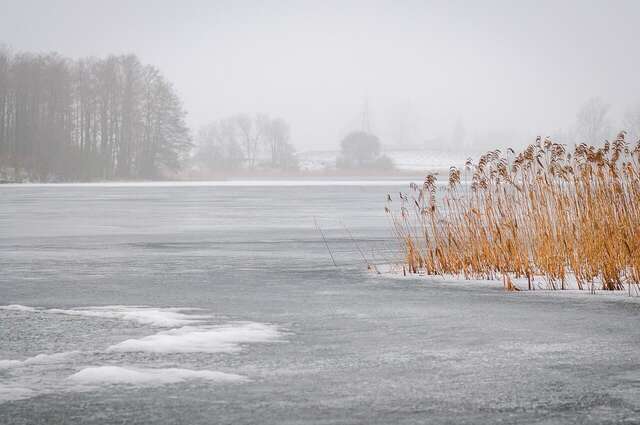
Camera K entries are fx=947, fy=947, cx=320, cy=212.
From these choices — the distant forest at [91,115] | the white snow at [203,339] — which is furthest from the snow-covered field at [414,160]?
the white snow at [203,339]

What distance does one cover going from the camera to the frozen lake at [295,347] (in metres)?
5.19

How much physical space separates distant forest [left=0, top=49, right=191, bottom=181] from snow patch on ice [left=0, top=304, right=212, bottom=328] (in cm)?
7065

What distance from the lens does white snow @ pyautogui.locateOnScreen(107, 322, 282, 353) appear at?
6.96 metres

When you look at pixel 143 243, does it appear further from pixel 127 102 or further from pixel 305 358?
pixel 127 102

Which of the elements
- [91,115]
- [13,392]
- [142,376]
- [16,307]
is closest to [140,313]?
[16,307]

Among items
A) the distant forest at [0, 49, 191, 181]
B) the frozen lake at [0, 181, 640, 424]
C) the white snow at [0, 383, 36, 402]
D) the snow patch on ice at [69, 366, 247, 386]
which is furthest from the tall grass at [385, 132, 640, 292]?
the distant forest at [0, 49, 191, 181]

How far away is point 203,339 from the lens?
24.1ft

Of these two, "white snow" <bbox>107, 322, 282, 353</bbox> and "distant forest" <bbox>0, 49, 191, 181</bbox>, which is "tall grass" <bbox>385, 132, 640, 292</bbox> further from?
"distant forest" <bbox>0, 49, 191, 181</bbox>

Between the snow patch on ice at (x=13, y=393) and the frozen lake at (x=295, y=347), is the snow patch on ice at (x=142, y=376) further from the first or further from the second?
the snow patch on ice at (x=13, y=393)

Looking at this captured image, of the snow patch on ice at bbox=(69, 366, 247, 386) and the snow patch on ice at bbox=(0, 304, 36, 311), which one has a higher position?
the snow patch on ice at bbox=(69, 366, 247, 386)

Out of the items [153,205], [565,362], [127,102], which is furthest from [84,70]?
[565,362]

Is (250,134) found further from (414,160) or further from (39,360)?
(39,360)

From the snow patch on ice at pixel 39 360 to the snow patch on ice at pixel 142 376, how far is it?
1.59ft

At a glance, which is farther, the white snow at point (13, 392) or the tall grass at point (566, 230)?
the tall grass at point (566, 230)
